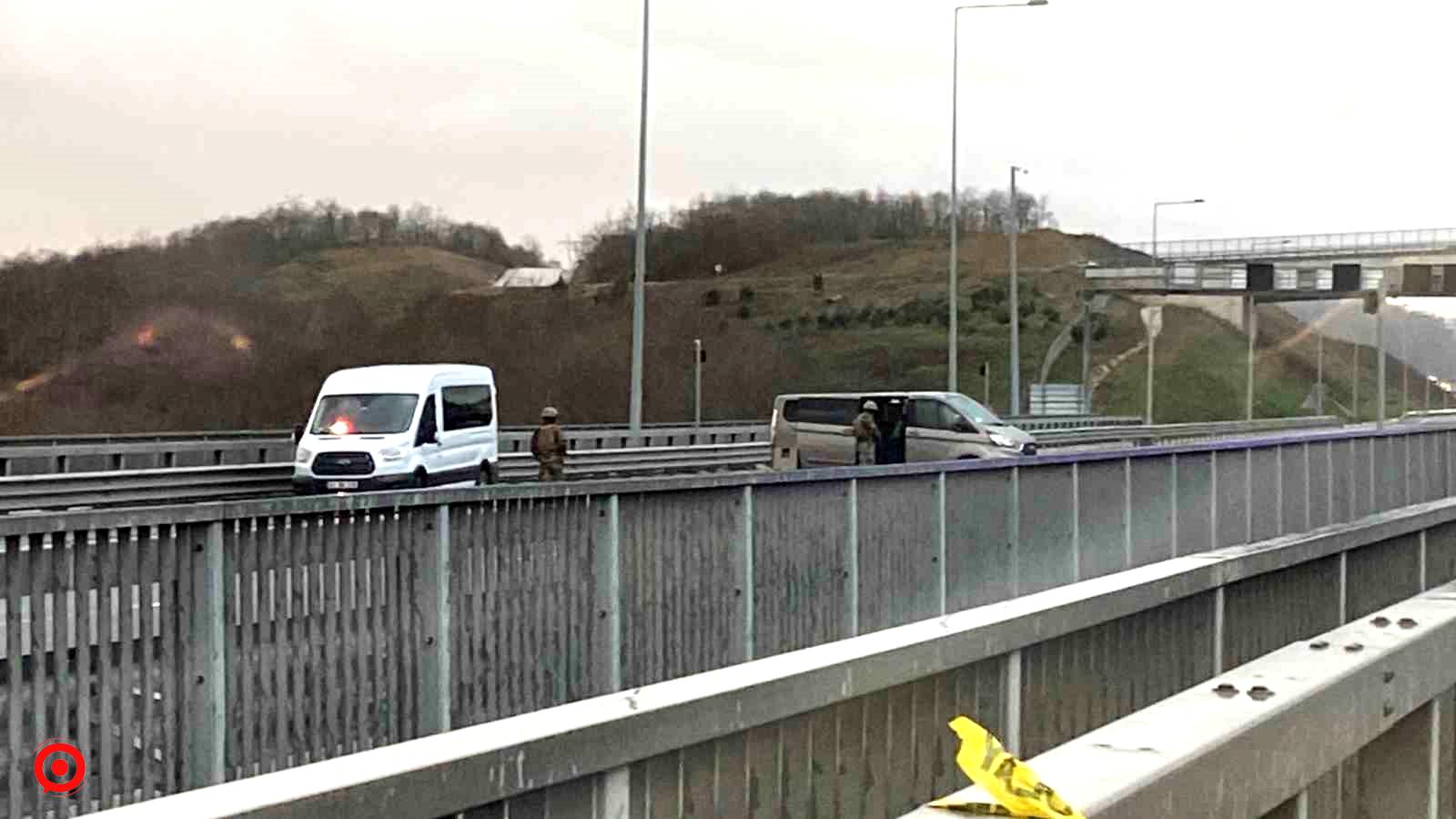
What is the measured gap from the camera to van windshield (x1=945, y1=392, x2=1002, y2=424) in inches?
1390

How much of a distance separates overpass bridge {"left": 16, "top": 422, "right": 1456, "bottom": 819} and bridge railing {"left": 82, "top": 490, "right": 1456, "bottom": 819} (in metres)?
0.01

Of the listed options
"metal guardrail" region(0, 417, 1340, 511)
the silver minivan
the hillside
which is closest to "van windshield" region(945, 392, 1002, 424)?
the silver minivan

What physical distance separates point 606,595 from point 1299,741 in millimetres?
5182

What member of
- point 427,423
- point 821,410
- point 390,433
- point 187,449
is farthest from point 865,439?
point 187,449

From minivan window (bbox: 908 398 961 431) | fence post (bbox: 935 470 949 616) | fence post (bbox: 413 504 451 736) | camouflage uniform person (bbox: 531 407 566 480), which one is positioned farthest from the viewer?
minivan window (bbox: 908 398 961 431)

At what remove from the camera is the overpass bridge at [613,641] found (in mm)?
4172

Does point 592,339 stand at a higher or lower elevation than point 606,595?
higher

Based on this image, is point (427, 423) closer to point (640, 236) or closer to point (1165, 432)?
point (640, 236)

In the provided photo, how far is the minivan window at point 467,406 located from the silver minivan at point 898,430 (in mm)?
5572

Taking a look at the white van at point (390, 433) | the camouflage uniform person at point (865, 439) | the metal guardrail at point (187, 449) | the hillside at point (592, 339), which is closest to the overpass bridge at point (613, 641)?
the camouflage uniform person at point (865, 439)

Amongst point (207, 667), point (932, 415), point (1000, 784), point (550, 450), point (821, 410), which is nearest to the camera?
point (1000, 784)

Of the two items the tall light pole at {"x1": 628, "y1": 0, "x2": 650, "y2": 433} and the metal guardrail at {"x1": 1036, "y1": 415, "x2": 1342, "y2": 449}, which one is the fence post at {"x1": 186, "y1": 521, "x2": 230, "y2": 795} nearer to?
the tall light pole at {"x1": 628, "y1": 0, "x2": 650, "y2": 433}

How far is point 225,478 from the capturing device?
3250 cm

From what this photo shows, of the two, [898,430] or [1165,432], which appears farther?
[1165,432]
